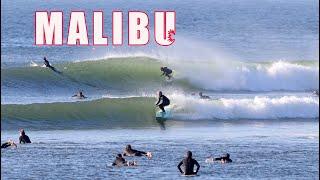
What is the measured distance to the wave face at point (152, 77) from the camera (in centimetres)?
5424

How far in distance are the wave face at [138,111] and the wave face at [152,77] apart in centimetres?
559

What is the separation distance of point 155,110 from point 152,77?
35.9ft

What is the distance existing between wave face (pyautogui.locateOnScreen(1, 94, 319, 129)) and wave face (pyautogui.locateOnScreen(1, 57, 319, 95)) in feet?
18.4

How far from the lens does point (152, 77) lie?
189 ft

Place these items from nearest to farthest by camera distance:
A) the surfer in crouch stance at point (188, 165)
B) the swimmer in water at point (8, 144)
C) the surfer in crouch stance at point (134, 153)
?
the surfer in crouch stance at point (188, 165), the surfer in crouch stance at point (134, 153), the swimmer in water at point (8, 144)

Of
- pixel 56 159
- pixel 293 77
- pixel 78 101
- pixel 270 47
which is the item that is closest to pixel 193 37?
pixel 270 47

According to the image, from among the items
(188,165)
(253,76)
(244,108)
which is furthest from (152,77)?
(188,165)

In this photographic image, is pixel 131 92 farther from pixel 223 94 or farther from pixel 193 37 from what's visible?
pixel 193 37

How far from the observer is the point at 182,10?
132125 millimetres

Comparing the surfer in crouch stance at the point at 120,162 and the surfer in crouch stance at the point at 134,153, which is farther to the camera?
the surfer in crouch stance at the point at 134,153

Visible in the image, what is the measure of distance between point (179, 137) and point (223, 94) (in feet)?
54.0

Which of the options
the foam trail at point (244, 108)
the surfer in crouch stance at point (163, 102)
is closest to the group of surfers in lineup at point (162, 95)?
the surfer in crouch stance at point (163, 102)

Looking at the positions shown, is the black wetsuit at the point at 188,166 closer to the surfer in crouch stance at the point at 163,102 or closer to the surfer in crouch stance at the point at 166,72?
the surfer in crouch stance at the point at 163,102

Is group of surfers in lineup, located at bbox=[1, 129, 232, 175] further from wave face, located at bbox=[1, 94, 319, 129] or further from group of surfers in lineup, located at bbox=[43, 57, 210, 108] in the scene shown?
group of surfers in lineup, located at bbox=[43, 57, 210, 108]
